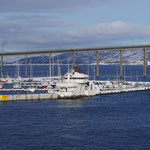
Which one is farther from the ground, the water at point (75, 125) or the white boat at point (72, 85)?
the white boat at point (72, 85)

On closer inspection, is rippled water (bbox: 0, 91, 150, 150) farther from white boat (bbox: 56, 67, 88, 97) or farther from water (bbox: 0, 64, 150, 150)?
white boat (bbox: 56, 67, 88, 97)

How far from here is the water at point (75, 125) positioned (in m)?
43.0

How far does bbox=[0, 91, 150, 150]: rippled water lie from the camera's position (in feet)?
141

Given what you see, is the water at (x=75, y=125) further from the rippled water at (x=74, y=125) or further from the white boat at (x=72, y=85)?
the white boat at (x=72, y=85)

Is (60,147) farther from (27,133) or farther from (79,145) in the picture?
(27,133)

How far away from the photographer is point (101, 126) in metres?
53.0

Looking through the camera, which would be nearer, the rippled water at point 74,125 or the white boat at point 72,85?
the rippled water at point 74,125

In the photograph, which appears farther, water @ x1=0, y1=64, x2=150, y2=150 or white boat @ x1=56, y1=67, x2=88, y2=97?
white boat @ x1=56, y1=67, x2=88, y2=97

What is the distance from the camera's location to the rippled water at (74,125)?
4303 centimetres

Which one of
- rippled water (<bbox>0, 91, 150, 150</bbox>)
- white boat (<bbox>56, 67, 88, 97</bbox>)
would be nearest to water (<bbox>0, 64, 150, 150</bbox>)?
rippled water (<bbox>0, 91, 150, 150</bbox>)

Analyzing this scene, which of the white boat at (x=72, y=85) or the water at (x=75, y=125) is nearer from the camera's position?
the water at (x=75, y=125)

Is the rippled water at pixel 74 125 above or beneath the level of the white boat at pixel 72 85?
beneath

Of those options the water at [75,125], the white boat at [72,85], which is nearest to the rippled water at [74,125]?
the water at [75,125]

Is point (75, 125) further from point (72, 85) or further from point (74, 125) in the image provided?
point (72, 85)
